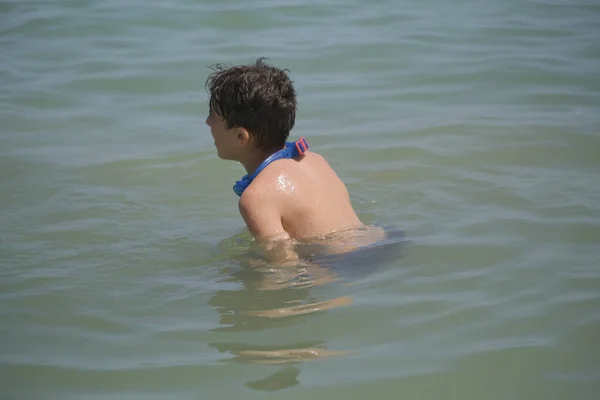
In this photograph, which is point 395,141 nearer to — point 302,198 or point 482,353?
point 302,198

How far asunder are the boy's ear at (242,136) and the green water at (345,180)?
0.61 metres

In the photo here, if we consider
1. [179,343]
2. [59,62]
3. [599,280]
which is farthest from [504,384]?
[59,62]

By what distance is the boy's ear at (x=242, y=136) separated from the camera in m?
4.09

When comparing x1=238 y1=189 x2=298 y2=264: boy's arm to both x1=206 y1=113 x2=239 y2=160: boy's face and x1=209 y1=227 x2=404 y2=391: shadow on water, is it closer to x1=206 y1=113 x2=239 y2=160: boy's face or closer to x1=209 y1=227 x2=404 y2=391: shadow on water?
x1=209 y1=227 x2=404 y2=391: shadow on water

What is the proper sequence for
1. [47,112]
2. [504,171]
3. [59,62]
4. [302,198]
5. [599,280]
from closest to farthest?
[599,280] → [302,198] → [504,171] → [47,112] → [59,62]

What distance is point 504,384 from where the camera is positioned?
297cm

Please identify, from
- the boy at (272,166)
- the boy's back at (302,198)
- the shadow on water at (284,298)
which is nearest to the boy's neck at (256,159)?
the boy at (272,166)

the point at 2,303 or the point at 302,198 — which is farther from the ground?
the point at 302,198

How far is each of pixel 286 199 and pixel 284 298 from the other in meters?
0.49

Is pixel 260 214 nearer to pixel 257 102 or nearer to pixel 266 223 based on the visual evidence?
pixel 266 223

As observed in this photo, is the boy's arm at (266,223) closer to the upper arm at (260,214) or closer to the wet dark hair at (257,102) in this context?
the upper arm at (260,214)

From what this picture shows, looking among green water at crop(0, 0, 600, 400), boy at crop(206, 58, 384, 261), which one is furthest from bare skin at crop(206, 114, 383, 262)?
green water at crop(0, 0, 600, 400)

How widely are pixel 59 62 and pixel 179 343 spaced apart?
5.19m

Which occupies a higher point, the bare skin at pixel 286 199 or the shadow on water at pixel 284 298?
the bare skin at pixel 286 199
